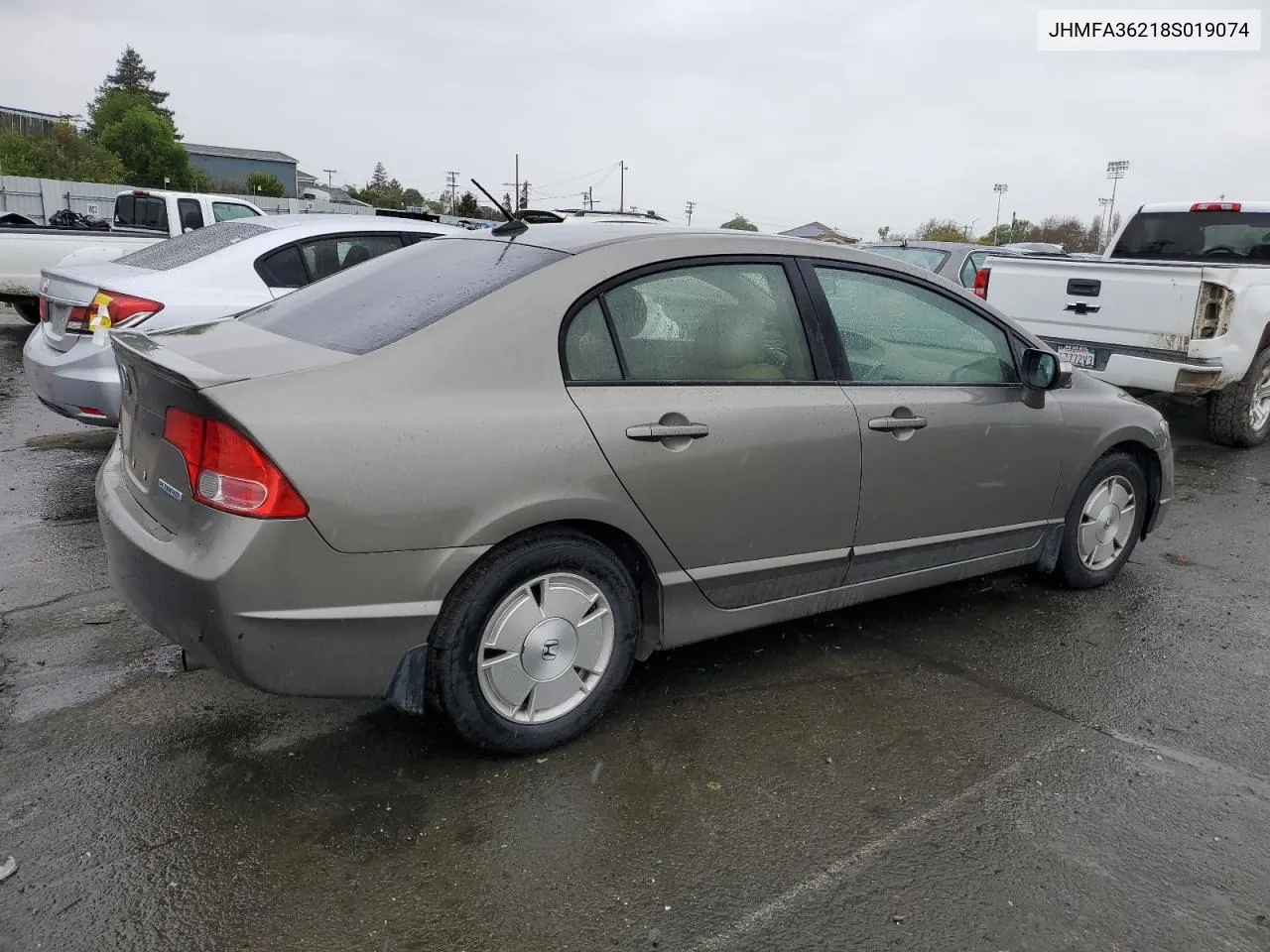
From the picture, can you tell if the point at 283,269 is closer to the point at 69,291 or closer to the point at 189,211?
the point at 69,291

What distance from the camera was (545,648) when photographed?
296 centimetres

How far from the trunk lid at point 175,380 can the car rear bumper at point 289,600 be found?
12 cm

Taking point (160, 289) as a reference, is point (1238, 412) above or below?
below

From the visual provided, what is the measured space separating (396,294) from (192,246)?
4.00 meters

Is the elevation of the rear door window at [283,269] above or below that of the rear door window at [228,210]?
below

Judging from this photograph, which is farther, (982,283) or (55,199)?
(55,199)

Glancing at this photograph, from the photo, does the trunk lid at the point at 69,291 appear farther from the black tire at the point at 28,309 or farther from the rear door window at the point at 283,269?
the black tire at the point at 28,309

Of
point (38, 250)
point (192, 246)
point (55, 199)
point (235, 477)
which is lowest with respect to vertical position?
point (235, 477)

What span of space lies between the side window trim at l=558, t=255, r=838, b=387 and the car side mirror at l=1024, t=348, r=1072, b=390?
41.4 inches

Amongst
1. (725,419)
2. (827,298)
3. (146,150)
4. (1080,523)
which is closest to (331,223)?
(827,298)

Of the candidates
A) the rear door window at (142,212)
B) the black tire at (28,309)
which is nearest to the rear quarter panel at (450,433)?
the black tire at (28,309)

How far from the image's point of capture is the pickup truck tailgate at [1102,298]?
7.33m

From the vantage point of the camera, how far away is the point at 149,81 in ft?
332

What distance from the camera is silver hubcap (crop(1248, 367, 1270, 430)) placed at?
26.6 feet
